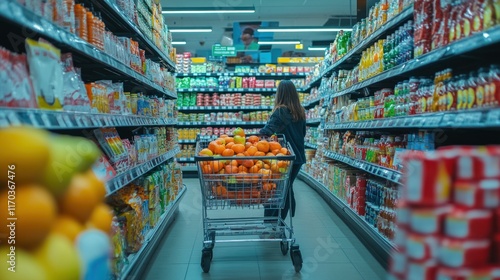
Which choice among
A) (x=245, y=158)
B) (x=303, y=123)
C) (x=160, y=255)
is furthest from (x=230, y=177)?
(x=303, y=123)

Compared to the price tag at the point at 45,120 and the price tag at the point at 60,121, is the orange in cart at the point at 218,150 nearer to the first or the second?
the price tag at the point at 60,121

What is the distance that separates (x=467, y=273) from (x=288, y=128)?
10.6 ft

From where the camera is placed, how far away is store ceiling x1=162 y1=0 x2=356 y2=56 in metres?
12.5

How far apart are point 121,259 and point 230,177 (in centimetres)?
90

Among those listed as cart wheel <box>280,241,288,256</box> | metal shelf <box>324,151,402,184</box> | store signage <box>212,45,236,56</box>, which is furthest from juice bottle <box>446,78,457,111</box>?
store signage <box>212,45,236,56</box>

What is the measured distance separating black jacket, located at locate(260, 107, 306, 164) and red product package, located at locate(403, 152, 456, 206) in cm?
308

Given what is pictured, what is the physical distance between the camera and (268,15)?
559 inches

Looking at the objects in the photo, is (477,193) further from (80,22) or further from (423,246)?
(80,22)

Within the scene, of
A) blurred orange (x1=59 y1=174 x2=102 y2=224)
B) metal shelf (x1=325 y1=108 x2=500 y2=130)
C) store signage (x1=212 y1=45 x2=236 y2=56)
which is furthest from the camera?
store signage (x1=212 y1=45 x2=236 y2=56)

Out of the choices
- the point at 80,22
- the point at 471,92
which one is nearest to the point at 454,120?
the point at 471,92

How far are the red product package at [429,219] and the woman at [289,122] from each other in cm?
306

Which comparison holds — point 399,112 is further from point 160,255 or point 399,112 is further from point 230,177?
point 160,255

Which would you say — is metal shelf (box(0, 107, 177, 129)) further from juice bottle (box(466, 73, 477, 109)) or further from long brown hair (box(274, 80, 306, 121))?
long brown hair (box(274, 80, 306, 121))

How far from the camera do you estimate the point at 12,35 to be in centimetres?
170
